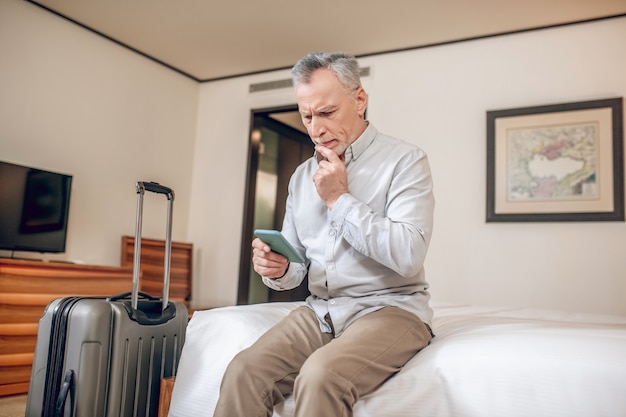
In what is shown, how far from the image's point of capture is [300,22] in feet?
12.9

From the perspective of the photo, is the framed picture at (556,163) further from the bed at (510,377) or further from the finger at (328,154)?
the finger at (328,154)

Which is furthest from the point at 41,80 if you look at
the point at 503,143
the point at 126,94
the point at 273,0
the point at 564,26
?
the point at 564,26

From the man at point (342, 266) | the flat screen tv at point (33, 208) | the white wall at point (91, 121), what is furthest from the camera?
the white wall at point (91, 121)

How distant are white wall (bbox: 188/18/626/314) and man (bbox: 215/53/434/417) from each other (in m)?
2.48

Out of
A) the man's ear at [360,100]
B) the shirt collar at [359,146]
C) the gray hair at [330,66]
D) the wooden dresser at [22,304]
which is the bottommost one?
the wooden dresser at [22,304]

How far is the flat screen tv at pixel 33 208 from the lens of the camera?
3.33 meters

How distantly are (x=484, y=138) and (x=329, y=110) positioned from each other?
2673 mm

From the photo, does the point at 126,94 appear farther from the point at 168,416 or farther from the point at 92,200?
the point at 168,416

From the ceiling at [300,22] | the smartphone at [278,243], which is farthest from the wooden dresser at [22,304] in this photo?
the smartphone at [278,243]

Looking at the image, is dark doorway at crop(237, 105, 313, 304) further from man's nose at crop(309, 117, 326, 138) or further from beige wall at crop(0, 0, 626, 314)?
man's nose at crop(309, 117, 326, 138)

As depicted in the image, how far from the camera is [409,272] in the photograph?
1.33m

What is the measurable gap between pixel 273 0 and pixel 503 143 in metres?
1.91

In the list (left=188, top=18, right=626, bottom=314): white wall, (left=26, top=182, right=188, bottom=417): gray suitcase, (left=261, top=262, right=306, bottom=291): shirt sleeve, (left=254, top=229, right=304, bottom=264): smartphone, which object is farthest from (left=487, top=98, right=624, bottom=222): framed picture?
(left=26, top=182, right=188, bottom=417): gray suitcase

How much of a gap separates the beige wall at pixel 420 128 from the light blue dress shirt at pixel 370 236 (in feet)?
8.17
